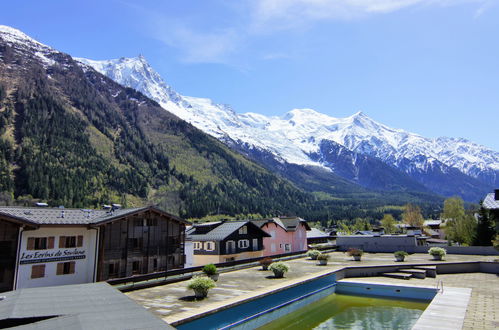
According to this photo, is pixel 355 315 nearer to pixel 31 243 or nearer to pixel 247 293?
pixel 247 293

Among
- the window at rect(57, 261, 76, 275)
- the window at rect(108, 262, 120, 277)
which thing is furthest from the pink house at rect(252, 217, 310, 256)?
the window at rect(57, 261, 76, 275)

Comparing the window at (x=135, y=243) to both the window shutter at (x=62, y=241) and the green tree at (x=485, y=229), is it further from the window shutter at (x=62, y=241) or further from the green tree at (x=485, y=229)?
the green tree at (x=485, y=229)

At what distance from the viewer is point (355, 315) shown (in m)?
30.1

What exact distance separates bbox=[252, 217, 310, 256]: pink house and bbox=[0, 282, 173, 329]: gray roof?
5254cm

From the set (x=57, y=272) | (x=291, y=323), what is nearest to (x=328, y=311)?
(x=291, y=323)

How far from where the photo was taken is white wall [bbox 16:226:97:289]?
31359 mm

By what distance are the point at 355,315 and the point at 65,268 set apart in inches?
1107

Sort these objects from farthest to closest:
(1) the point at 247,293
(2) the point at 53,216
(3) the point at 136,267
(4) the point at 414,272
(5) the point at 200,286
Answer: (3) the point at 136,267, (4) the point at 414,272, (2) the point at 53,216, (1) the point at 247,293, (5) the point at 200,286

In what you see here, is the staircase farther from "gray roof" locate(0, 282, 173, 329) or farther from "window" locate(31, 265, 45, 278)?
"window" locate(31, 265, 45, 278)

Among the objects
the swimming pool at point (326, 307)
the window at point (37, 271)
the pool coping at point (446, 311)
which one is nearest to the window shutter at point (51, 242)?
the window at point (37, 271)

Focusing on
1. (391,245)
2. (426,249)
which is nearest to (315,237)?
(391,245)

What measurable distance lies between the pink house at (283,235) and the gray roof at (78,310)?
52.5 meters

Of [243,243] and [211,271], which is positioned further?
[243,243]

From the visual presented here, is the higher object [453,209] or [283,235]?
[453,209]
